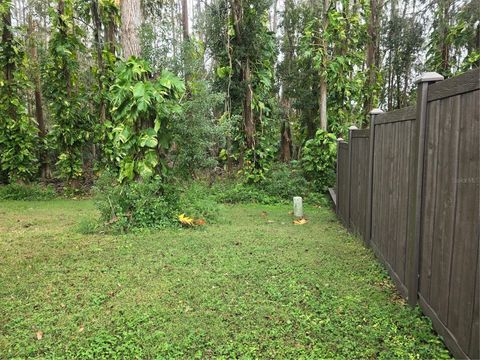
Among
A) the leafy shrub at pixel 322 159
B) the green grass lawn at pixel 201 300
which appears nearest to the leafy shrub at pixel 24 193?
the green grass lawn at pixel 201 300

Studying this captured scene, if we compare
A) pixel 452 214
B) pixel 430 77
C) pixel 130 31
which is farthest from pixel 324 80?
pixel 452 214

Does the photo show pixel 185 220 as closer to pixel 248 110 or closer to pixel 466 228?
pixel 466 228

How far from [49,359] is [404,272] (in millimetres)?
2739

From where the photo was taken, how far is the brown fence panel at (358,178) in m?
5.02

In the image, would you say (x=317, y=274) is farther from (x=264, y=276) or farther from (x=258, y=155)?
(x=258, y=155)

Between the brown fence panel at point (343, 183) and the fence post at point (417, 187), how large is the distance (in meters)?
3.25

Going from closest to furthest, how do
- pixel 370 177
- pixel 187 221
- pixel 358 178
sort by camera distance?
pixel 370 177 < pixel 358 178 < pixel 187 221

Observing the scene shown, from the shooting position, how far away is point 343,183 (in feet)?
22.2

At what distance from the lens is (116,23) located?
1001cm

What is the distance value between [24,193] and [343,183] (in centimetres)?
806

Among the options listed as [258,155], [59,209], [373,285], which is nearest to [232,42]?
[258,155]

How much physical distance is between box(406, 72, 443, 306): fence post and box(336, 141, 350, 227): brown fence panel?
325 cm

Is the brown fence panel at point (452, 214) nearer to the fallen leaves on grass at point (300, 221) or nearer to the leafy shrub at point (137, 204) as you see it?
the fallen leaves on grass at point (300, 221)

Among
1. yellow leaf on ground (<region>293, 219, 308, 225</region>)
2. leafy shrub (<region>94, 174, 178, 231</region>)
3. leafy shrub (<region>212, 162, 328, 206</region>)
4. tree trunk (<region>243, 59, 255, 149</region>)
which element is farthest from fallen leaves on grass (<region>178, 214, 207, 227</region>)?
tree trunk (<region>243, 59, 255, 149</region>)
